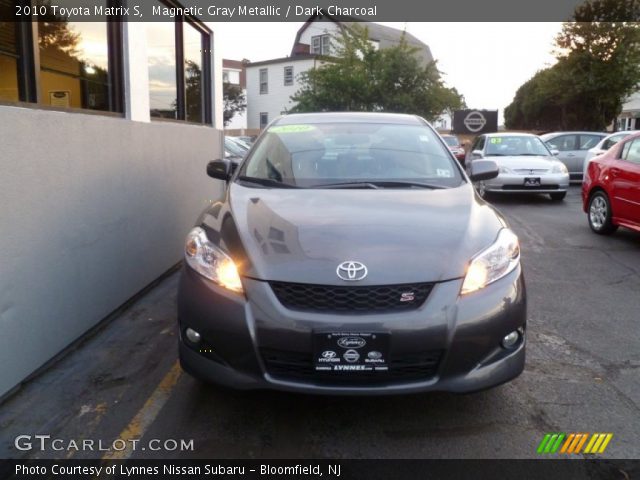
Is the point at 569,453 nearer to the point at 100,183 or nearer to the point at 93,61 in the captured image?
the point at 100,183

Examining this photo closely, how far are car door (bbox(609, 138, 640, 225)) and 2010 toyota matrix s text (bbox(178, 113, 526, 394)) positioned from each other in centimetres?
517

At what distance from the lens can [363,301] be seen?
2896 millimetres

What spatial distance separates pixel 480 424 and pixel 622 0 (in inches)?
1245

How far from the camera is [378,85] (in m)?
27.7

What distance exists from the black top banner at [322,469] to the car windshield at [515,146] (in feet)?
37.7

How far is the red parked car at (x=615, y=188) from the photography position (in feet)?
25.8

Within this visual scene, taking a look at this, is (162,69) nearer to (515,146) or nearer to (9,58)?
(9,58)

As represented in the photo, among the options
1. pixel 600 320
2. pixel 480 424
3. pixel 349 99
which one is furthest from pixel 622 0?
pixel 480 424

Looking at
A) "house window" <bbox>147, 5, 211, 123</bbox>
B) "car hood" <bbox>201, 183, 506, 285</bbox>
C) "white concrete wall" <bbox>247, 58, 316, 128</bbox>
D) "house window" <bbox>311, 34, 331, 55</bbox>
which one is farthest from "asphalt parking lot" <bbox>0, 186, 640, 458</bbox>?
"house window" <bbox>311, 34, 331, 55</bbox>

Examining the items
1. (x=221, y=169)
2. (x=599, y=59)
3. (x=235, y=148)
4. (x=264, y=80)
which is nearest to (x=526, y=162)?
(x=235, y=148)

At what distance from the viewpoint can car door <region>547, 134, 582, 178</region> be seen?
55.3 feet

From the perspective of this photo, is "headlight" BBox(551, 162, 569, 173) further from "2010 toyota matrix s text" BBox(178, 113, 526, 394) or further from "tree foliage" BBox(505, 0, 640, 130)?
"tree foliage" BBox(505, 0, 640, 130)

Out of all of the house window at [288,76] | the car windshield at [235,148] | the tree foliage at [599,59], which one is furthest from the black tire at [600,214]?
the house window at [288,76]

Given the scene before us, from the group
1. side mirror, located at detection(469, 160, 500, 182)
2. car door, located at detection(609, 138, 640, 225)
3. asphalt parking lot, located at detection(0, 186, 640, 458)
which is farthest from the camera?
car door, located at detection(609, 138, 640, 225)
